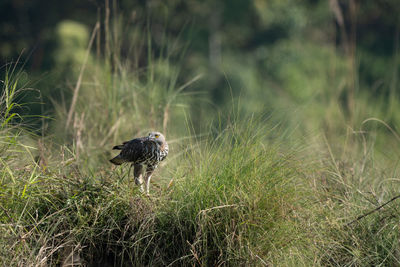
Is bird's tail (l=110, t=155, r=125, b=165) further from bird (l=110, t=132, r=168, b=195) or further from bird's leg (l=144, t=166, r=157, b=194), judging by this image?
bird's leg (l=144, t=166, r=157, b=194)

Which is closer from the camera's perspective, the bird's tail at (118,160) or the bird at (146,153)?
the bird at (146,153)

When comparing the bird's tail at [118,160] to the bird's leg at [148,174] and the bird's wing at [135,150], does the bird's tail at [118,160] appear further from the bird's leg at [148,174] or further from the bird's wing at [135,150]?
the bird's leg at [148,174]

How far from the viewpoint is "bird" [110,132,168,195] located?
290 centimetres

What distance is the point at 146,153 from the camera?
289 centimetres

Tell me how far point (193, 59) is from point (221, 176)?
49.6 ft

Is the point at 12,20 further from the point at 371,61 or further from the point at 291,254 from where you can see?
the point at 291,254

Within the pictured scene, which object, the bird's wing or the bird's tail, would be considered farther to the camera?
the bird's tail

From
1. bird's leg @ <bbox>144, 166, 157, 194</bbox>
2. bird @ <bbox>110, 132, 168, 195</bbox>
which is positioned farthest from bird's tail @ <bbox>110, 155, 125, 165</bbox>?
bird's leg @ <bbox>144, 166, 157, 194</bbox>

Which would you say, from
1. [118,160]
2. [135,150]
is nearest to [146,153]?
[135,150]

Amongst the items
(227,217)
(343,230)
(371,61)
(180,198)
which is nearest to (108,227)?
(180,198)

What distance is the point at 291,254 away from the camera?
8.63 ft

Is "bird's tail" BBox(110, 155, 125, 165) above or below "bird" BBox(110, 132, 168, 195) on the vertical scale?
below

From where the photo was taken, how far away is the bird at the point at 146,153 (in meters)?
2.90

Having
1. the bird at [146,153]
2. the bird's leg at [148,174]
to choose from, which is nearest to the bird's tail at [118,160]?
the bird at [146,153]
